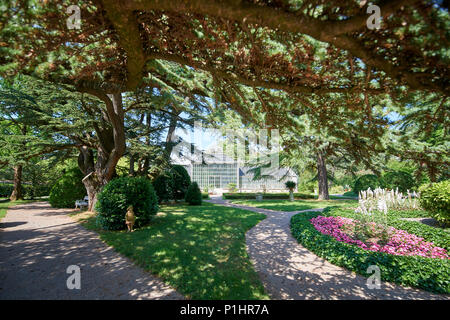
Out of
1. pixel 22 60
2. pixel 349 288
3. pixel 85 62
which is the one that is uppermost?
pixel 85 62

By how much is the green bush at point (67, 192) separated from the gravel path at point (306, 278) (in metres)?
11.8

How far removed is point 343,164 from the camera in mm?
22844

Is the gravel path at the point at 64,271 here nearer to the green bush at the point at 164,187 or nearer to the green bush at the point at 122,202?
the green bush at the point at 122,202

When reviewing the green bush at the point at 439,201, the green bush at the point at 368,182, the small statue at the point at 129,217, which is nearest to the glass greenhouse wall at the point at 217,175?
the green bush at the point at 368,182

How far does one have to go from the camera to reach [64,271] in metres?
3.67

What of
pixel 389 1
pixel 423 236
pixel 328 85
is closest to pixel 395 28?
pixel 389 1

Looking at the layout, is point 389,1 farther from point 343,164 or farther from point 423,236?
point 343,164

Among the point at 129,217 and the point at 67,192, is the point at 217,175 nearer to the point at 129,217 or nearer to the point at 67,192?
the point at 67,192

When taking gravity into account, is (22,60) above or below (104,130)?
below

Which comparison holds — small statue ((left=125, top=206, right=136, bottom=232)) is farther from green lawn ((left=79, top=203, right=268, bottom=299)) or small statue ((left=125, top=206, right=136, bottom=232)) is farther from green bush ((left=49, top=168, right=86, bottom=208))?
green bush ((left=49, top=168, right=86, bottom=208))

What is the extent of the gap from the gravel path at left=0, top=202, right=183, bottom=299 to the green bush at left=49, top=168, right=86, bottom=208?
6253mm

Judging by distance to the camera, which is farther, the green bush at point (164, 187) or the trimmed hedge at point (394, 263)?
the green bush at point (164, 187)

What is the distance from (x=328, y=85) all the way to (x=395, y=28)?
122 cm

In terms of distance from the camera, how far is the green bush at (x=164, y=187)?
43.4ft
